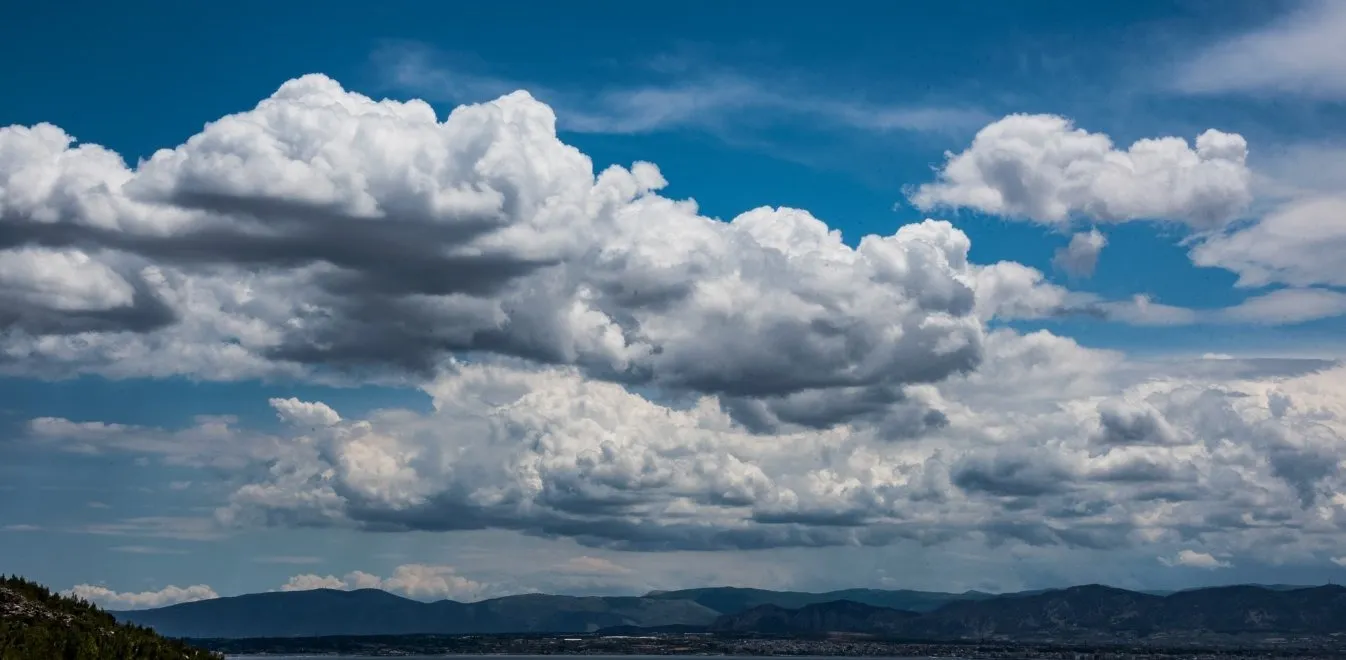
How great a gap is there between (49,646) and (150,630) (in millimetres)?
24768

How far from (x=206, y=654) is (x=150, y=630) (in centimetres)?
625

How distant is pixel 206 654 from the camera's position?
428 feet

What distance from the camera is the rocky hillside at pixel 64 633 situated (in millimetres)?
106500

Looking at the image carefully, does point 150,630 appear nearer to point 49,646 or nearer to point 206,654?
point 206,654

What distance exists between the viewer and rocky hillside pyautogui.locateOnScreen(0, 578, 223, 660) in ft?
349

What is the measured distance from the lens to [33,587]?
424ft

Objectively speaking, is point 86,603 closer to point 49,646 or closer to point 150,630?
point 150,630

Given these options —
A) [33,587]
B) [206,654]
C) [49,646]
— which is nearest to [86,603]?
[33,587]

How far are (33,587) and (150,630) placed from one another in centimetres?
1153

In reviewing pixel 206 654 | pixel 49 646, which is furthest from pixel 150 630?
pixel 49 646

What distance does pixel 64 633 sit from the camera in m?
113

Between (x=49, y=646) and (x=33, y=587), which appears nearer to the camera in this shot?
(x=49, y=646)

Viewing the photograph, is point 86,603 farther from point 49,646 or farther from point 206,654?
point 49,646
